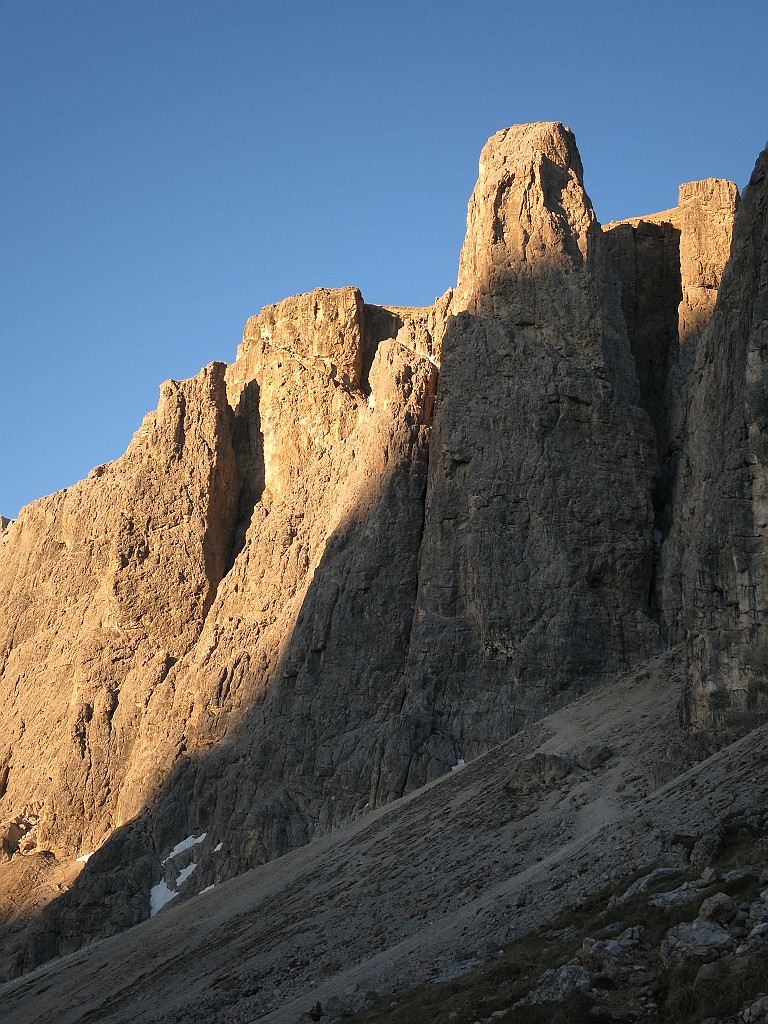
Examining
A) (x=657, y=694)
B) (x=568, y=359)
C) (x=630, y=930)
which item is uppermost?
(x=568, y=359)

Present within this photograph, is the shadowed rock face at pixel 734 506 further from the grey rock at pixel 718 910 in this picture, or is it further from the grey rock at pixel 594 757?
the grey rock at pixel 718 910

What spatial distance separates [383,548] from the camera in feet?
166

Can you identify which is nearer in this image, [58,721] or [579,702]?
[579,702]

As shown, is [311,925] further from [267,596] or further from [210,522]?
[210,522]

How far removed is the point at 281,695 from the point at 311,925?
18.1 metres

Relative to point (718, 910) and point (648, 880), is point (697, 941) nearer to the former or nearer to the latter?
point (718, 910)

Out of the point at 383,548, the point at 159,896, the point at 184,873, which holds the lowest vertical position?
the point at 159,896

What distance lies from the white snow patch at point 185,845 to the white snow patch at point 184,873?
3.45 feet

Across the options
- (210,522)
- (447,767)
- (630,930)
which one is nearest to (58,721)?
(210,522)

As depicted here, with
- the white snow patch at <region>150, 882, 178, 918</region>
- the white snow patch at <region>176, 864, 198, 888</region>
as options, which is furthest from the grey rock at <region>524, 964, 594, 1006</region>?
the white snow patch at <region>176, 864, 198, 888</region>

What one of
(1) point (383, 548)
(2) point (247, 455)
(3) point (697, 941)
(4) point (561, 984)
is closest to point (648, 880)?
(4) point (561, 984)

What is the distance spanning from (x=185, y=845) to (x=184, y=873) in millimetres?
1679

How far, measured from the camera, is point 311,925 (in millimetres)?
33125

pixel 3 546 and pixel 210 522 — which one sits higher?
pixel 3 546
